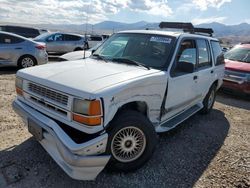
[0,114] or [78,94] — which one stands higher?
[78,94]

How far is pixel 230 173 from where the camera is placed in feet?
12.4

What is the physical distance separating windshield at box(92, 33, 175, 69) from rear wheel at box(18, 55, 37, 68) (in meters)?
6.15

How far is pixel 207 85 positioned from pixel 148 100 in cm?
266

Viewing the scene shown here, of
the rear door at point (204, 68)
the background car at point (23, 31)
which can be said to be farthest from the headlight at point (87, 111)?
the background car at point (23, 31)

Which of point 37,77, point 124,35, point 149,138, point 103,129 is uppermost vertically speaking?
point 124,35

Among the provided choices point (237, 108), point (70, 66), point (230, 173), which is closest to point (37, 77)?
point (70, 66)

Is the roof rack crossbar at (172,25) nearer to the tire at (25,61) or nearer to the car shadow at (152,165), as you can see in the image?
the car shadow at (152,165)

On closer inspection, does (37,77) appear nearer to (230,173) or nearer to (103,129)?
(103,129)

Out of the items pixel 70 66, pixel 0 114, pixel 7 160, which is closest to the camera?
pixel 7 160

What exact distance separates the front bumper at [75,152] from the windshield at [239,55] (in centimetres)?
777

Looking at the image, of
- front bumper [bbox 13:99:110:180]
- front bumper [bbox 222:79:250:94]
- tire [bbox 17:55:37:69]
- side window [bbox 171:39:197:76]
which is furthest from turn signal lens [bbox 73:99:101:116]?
tire [bbox 17:55:37:69]

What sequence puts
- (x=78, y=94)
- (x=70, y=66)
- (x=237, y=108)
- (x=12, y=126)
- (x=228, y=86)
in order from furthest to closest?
1. (x=228, y=86)
2. (x=237, y=108)
3. (x=12, y=126)
4. (x=70, y=66)
5. (x=78, y=94)

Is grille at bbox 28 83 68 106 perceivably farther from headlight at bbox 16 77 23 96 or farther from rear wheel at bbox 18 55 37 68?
rear wheel at bbox 18 55 37 68

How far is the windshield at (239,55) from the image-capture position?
9277 mm
